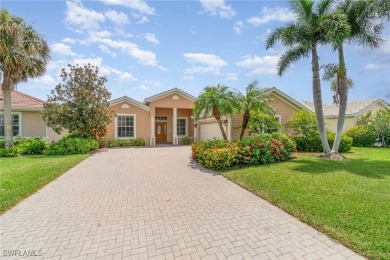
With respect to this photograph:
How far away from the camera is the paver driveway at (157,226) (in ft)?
11.2

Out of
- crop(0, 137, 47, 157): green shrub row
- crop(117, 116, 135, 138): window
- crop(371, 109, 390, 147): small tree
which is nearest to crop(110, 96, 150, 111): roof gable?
crop(117, 116, 135, 138): window

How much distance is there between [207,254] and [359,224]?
3.13m

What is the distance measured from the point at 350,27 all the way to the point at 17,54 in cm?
1870

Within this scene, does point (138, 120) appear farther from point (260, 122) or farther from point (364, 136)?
point (364, 136)

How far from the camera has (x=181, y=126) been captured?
2323 centimetres

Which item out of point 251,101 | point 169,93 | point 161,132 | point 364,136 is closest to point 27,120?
point 161,132

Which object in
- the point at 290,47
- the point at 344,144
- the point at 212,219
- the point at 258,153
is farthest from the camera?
the point at 344,144

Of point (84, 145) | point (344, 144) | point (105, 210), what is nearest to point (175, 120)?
point (84, 145)

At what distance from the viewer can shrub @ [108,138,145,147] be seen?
18.8 metres

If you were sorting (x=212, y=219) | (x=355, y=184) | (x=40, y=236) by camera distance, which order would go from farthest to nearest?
(x=355, y=184) < (x=212, y=219) < (x=40, y=236)

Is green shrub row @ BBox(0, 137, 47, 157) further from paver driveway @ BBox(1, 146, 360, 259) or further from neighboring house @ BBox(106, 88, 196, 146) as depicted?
paver driveway @ BBox(1, 146, 360, 259)

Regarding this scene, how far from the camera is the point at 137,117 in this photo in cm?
2000

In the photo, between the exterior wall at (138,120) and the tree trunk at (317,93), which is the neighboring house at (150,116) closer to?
the exterior wall at (138,120)

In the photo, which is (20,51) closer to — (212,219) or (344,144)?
(212,219)
